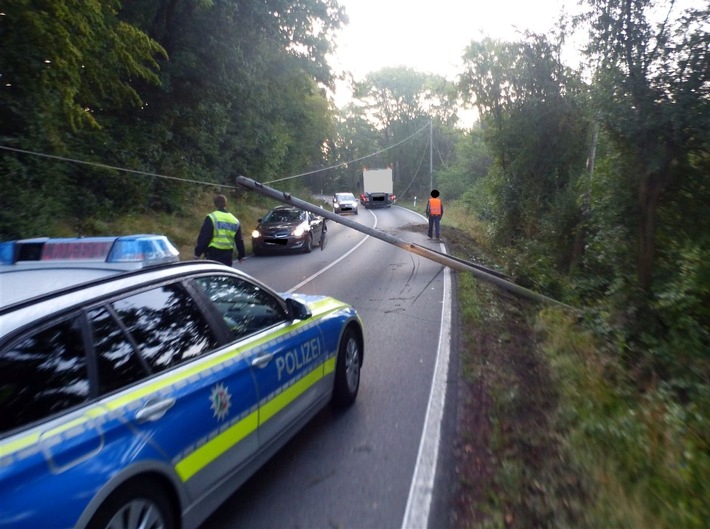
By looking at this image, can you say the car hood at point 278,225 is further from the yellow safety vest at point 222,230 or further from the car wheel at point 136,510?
the car wheel at point 136,510

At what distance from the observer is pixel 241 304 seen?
4.05 m

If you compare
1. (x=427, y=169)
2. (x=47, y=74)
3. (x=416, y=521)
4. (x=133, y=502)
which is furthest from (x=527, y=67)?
(x=427, y=169)

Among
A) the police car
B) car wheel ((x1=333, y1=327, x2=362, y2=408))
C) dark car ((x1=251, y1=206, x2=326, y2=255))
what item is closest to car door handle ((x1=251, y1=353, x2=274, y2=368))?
the police car

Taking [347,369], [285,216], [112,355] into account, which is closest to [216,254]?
[347,369]

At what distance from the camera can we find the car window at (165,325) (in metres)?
2.96

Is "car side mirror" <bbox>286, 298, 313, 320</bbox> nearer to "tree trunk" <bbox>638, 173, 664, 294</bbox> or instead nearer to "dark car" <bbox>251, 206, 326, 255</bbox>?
"tree trunk" <bbox>638, 173, 664, 294</bbox>

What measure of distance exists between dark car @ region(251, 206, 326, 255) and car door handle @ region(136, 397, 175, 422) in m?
14.4

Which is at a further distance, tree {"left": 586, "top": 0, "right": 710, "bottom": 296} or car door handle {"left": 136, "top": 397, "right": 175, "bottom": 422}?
tree {"left": 586, "top": 0, "right": 710, "bottom": 296}

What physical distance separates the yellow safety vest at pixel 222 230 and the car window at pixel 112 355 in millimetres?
5341

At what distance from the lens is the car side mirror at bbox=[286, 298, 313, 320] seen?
427 cm

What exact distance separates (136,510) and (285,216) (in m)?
16.4

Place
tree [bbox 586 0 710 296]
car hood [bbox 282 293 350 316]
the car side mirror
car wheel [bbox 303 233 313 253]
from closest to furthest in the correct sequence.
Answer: the car side mirror, car hood [bbox 282 293 350 316], tree [bbox 586 0 710 296], car wheel [bbox 303 233 313 253]

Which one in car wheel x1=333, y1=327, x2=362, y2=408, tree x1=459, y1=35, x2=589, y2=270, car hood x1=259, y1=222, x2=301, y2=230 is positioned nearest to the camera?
car wheel x1=333, y1=327, x2=362, y2=408

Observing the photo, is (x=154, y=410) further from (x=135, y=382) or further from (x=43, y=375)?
(x=43, y=375)
